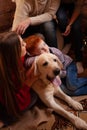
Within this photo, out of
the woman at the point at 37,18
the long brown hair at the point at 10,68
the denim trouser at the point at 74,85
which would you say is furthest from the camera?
the woman at the point at 37,18

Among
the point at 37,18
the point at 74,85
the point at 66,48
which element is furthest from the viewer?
the point at 66,48

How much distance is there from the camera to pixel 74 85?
6.26 ft

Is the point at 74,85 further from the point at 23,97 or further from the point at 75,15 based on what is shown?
the point at 75,15

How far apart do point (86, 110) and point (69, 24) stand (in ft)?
2.30

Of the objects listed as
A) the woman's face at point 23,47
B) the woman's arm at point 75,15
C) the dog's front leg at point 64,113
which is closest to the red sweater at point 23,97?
the dog's front leg at point 64,113

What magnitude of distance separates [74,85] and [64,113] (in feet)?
0.95

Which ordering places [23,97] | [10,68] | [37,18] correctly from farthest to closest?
[37,18]
[23,97]
[10,68]

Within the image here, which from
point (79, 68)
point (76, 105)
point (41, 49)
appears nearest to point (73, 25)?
point (79, 68)

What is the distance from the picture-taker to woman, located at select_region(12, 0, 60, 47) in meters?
2.02

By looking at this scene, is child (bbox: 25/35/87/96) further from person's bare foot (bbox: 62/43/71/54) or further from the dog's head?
person's bare foot (bbox: 62/43/71/54)

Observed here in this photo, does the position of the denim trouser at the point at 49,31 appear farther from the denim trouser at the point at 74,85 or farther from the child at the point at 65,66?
the denim trouser at the point at 74,85

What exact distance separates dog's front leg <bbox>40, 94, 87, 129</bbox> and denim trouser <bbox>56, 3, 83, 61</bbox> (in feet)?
1.85

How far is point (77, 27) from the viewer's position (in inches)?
82.4

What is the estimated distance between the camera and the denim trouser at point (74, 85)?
189cm
